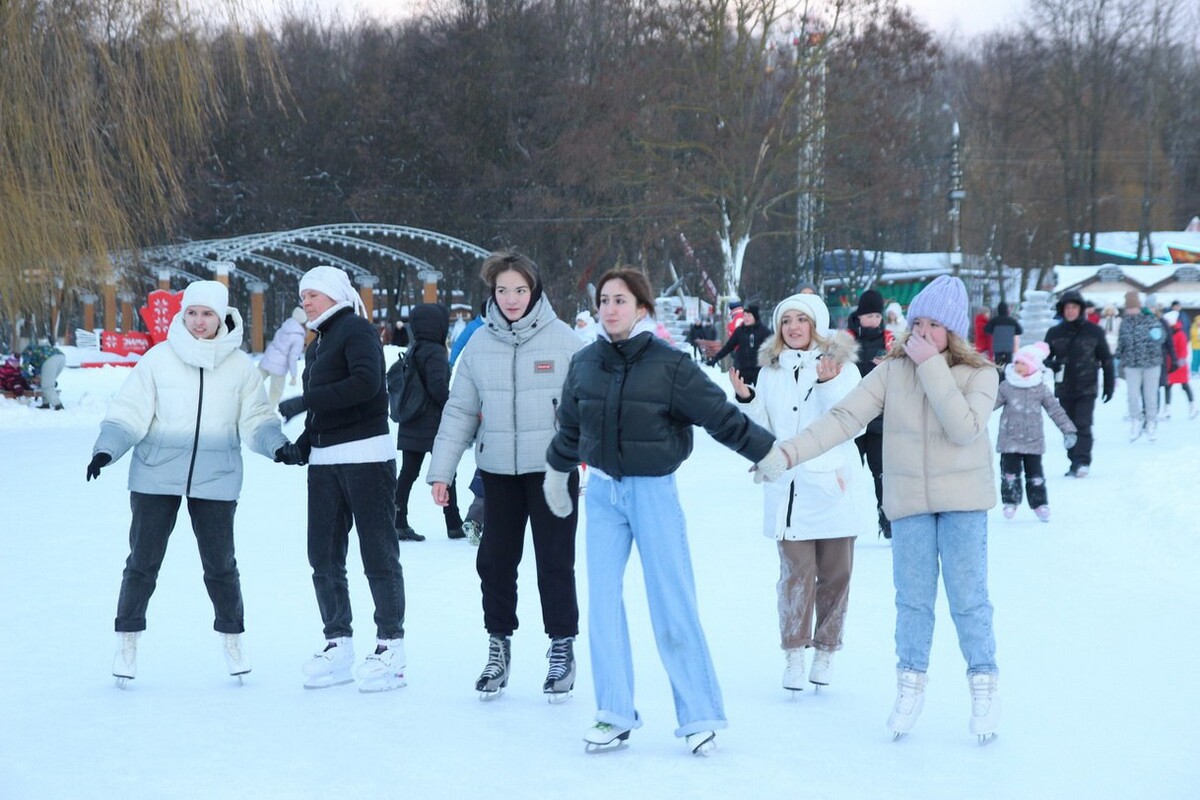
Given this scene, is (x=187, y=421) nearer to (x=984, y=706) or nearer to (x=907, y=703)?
(x=907, y=703)

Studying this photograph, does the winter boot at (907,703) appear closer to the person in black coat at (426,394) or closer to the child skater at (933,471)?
the child skater at (933,471)

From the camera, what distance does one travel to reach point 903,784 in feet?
12.9

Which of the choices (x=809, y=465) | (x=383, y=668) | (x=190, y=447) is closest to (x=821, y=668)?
(x=809, y=465)

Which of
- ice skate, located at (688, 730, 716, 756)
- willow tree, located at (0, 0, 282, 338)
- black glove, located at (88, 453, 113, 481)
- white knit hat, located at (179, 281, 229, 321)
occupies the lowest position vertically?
ice skate, located at (688, 730, 716, 756)

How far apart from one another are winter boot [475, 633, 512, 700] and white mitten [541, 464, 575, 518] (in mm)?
656

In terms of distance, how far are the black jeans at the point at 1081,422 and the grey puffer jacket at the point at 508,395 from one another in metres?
7.90

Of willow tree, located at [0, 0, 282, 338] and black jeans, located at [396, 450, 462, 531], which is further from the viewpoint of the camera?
willow tree, located at [0, 0, 282, 338]

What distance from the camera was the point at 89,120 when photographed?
1439cm

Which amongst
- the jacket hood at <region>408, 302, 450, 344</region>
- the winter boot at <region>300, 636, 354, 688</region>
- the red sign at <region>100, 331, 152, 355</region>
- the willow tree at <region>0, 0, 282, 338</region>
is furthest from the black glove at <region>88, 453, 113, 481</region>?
the red sign at <region>100, 331, 152, 355</region>

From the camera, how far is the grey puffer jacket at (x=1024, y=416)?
9648mm

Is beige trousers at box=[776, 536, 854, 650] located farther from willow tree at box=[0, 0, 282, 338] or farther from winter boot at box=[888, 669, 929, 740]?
willow tree at box=[0, 0, 282, 338]

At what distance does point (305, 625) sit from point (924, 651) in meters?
2.87

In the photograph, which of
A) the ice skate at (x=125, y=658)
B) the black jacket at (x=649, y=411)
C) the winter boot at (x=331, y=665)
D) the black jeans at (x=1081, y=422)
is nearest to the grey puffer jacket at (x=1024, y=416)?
the black jeans at (x=1081, y=422)

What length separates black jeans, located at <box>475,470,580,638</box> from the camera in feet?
16.3
